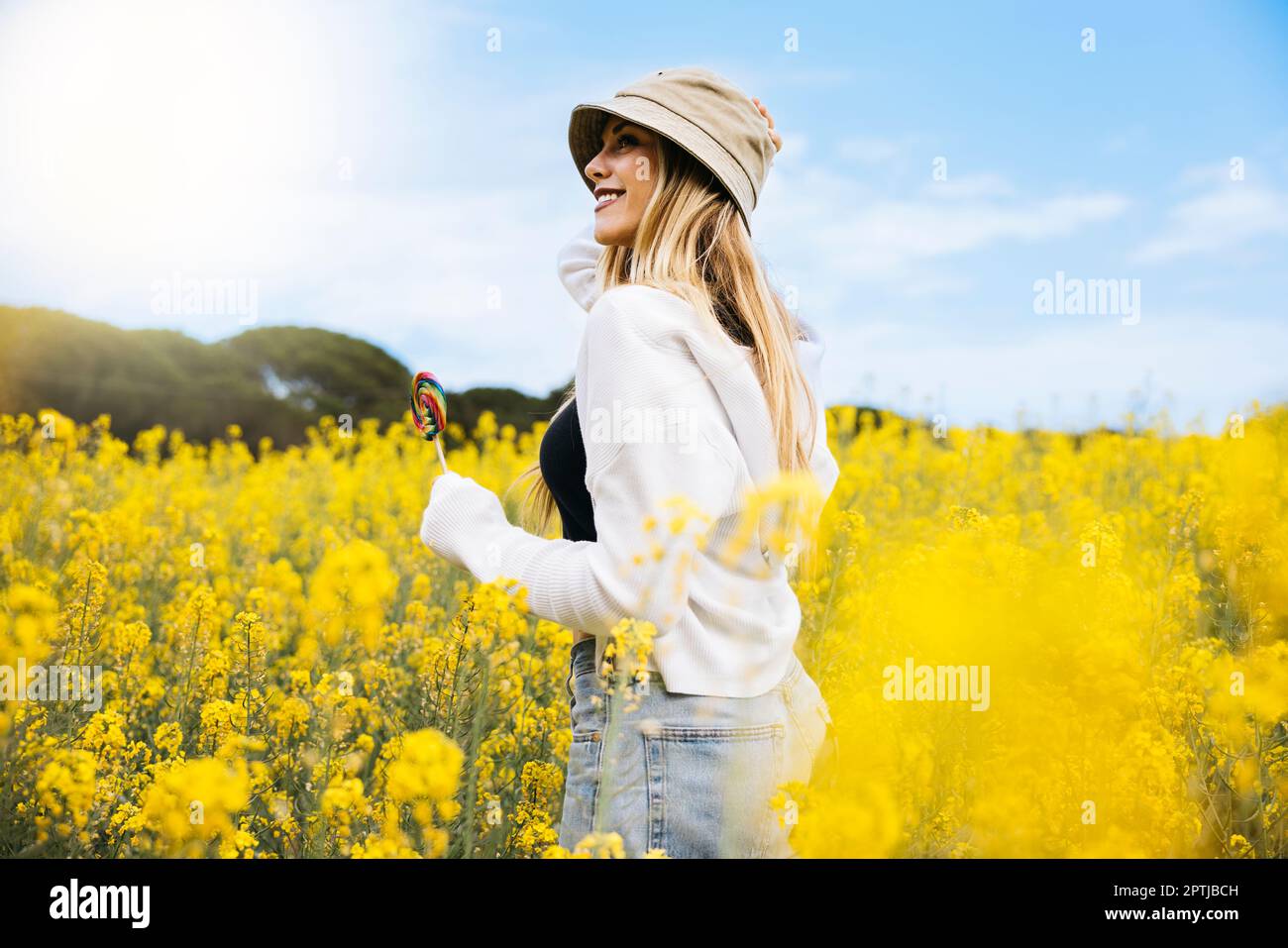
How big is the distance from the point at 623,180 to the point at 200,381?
1384cm

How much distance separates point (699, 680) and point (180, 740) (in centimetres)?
142

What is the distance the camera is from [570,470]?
179 cm

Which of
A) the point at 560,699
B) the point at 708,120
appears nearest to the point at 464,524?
the point at 708,120

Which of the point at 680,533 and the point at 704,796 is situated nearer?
the point at 680,533

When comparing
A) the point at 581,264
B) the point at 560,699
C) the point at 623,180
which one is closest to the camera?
the point at 623,180

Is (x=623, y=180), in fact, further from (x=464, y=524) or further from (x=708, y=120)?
(x=464, y=524)

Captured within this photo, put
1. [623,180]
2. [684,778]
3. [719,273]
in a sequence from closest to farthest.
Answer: [684,778] → [719,273] → [623,180]

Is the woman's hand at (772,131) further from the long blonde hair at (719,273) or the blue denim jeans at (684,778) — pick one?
the blue denim jeans at (684,778)

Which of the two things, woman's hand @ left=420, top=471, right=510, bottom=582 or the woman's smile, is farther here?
the woman's smile

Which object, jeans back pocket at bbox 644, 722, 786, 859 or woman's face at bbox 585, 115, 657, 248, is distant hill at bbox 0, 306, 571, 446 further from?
jeans back pocket at bbox 644, 722, 786, 859

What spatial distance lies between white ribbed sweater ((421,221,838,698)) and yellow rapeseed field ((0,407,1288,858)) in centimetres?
11

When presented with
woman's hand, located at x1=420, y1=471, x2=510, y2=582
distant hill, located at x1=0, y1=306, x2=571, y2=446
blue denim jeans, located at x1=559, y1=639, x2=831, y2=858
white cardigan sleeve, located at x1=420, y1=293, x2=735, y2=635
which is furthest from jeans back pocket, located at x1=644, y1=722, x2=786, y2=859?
distant hill, located at x1=0, y1=306, x2=571, y2=446

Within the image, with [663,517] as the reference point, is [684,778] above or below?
below

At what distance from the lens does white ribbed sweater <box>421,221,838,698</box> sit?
144 centimetres
